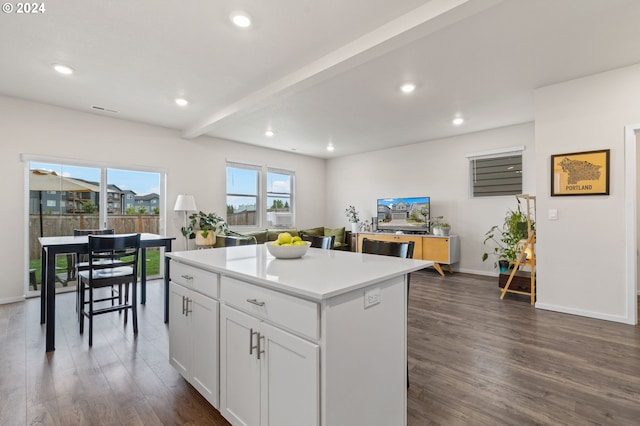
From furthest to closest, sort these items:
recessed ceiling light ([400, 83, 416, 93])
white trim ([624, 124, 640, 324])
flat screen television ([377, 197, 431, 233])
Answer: flat screen television ([377, 197, 431, 233]) < recessed ceiling light ([400, 83, 416, 93]) < white trim ([624, 124, 640, 324])

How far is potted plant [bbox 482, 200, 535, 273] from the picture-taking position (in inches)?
161

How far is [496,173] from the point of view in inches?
205

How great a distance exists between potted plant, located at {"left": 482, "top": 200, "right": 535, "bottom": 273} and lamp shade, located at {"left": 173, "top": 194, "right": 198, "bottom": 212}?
4.76m

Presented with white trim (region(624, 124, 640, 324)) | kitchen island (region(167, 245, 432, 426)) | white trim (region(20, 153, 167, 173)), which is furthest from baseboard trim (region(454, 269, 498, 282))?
white trim (region(20, 153, 167, 173))

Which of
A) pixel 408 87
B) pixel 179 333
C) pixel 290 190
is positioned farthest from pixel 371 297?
pixel 290 190

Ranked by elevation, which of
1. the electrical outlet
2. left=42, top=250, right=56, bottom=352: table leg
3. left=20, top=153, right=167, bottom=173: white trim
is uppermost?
left=20, top=153, right=167, bottom=173: white trim

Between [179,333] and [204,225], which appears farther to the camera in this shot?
[204,225]

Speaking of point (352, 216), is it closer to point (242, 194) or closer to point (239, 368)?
point (242, 194)

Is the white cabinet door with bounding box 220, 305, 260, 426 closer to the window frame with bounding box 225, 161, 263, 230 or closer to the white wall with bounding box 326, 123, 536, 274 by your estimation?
the window frame with bounding box 225, 161, 263, 230

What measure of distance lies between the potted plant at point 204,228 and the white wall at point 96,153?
190 mm

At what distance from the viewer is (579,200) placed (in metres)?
3.23

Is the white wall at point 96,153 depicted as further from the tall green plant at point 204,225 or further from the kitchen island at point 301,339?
the kitchen island at point 301,339

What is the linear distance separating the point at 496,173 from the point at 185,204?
17.7ft

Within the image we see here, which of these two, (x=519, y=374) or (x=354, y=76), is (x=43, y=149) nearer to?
(x=354, y=76)
